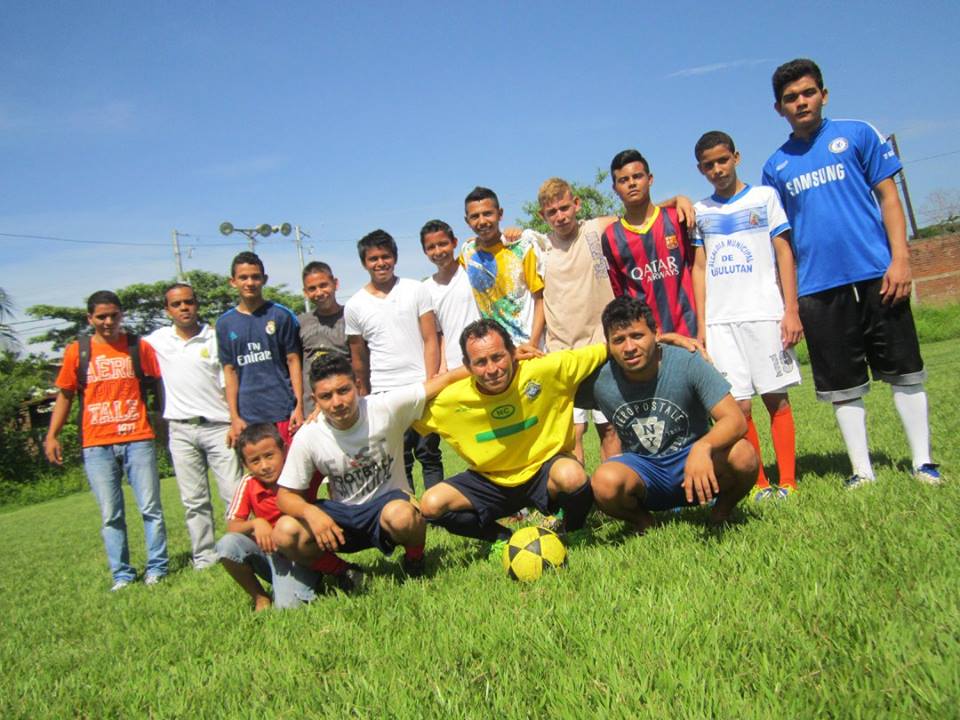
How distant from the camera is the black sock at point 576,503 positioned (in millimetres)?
4309

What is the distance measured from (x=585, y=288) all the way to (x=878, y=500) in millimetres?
2503

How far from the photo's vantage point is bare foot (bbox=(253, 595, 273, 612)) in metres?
4.31

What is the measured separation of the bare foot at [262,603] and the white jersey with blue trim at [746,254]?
3716 millimetres

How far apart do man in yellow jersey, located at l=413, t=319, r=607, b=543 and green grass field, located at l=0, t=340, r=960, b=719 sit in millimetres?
366

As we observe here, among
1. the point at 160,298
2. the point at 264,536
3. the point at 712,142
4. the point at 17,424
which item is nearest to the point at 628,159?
the point at 712,142

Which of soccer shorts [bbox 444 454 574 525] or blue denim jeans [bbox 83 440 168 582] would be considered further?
blue denim jeans [bbox 83 440 168 582]

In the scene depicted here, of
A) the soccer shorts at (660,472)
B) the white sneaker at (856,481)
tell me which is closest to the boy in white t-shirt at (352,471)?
the soccer shorts at (660,472)

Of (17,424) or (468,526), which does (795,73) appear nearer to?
(468,526)

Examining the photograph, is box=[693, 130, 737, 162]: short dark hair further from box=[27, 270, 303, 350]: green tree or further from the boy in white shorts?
box=[27, 270, 303, 350]: green tree

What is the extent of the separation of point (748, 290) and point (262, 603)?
158 inches

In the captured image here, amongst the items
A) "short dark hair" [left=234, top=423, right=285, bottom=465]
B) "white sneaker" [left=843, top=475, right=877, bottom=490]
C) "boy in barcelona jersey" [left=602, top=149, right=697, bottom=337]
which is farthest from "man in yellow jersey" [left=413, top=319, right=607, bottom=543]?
"white sneaker" [left=843, top=475, right=877, bottom=490]

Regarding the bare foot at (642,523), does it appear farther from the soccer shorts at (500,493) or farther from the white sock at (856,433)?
the white sock at (856,433)

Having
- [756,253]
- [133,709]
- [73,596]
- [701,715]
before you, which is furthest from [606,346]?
[73,596]

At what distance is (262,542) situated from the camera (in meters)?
4.20
